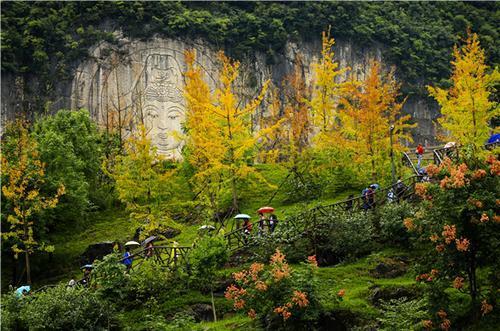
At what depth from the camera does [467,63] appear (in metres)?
26.0

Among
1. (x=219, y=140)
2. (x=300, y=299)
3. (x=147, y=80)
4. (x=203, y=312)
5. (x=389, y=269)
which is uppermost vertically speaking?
(x=147, y=80)

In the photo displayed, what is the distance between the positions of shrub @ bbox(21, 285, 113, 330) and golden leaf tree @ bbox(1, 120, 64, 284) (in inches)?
333

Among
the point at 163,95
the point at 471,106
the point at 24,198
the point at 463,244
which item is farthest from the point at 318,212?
the point at 163,95

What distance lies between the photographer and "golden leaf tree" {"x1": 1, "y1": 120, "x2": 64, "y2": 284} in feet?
76.8

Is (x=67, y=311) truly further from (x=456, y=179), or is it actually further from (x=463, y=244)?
(x=456, y=179)

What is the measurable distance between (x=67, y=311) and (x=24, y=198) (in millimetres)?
9964

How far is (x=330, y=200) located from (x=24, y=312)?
12822mm

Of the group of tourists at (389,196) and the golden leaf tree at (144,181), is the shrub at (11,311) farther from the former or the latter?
the golden leaf tree at (144,181)

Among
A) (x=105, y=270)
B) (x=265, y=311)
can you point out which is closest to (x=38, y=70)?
(x=105, y=270)

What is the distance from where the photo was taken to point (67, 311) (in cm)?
1470

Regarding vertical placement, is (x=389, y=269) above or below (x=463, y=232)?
below

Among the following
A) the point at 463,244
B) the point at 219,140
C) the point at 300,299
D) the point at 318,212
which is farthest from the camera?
the point at 219,140

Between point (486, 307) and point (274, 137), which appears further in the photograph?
point (274, 137)

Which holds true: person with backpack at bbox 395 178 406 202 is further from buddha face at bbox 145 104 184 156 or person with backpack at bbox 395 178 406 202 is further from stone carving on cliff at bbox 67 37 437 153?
buddha face at bbox 145 104 184 156
